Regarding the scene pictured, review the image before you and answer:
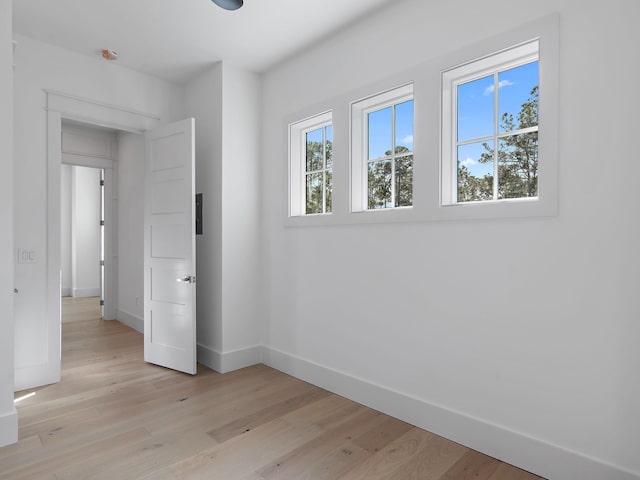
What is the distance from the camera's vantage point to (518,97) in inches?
86.3

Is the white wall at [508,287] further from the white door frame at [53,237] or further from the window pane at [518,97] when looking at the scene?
the white door frame at [53,237]

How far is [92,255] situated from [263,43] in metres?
7.00

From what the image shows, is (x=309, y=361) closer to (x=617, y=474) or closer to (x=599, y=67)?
(x=617, y=474)

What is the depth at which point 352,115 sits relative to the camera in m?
2.94

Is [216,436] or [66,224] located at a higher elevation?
[66,224]

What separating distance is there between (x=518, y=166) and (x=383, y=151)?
998mm

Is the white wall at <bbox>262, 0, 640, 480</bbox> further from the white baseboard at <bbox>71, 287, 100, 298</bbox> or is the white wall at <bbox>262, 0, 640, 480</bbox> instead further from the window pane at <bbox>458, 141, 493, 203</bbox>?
the white baseboard at <bbox>71, 287, 100, 298</bbox>

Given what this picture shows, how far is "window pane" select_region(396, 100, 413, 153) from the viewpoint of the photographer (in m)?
2.71

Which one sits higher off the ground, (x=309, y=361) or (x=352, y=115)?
(x=352, y=115)

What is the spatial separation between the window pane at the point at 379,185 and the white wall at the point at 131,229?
132 inches

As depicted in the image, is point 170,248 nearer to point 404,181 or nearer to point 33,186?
point 33,186

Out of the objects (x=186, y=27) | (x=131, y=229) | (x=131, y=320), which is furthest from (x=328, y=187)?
(x=131, y=320)

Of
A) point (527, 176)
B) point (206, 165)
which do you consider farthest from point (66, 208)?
point (527, 176)

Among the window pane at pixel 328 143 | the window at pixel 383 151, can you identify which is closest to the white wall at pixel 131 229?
the window pane at pixel 328 143
